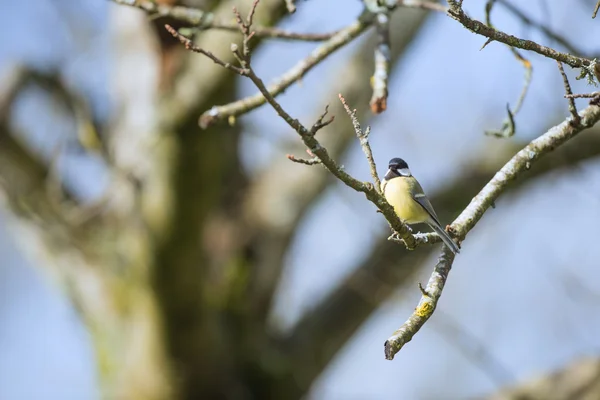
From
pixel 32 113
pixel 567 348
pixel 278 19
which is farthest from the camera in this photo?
pixel 567 348

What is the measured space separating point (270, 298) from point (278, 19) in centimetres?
296

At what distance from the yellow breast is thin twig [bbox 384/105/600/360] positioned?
0.11m

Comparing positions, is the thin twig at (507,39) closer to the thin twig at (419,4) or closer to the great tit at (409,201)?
the great tit at (409,201)

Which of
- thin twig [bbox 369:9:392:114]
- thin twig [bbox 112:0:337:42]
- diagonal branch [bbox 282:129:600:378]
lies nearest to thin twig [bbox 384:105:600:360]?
thin twig [bbox 369:9:392:114]

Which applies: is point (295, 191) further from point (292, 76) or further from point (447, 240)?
point (447, 240)

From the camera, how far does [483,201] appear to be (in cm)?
202

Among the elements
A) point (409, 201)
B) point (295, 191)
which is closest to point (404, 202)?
point (409, 201)

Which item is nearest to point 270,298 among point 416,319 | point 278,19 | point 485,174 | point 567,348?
point 485,174

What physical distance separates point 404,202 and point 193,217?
9.48 feet

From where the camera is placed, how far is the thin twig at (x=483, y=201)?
1635 mm

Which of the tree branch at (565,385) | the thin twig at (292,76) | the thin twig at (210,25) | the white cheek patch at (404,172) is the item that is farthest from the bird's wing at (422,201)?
the tree branch at (565,385)

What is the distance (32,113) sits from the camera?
6043 mm

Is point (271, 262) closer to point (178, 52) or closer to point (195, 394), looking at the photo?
point (195, 394)

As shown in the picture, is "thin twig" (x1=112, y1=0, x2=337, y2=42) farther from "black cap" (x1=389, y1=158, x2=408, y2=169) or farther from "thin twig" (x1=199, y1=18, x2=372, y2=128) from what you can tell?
"black cap" (x1=389, y1=158, x2=408, y2=169)
